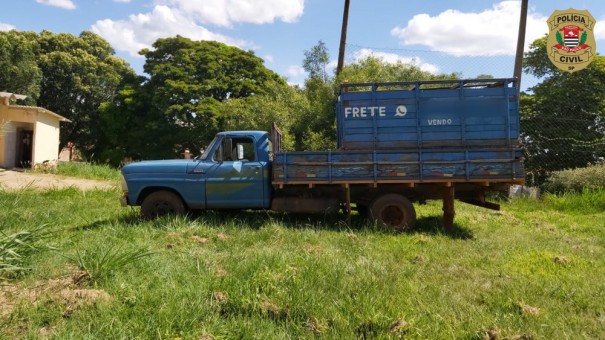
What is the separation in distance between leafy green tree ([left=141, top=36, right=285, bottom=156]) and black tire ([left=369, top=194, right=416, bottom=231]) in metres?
18.3

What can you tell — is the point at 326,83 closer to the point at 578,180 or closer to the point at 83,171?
the point at 578,180

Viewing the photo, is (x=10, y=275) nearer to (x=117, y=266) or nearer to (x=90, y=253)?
(x=90, y=253)

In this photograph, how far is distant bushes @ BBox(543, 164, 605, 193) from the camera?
1259cm

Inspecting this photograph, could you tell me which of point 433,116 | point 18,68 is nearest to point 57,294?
point 433,116

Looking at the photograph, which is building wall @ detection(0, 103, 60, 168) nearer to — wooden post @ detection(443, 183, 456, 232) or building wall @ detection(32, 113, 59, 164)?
building wall @ detection(32, 113, 59, 164)

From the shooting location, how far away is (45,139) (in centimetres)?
2212

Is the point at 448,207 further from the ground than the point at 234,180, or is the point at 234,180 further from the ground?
the point at 234,180

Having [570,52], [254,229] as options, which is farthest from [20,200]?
[570,52]

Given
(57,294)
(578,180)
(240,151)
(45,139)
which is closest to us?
(57,294)

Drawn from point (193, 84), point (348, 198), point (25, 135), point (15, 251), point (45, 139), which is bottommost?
point (15, 251)

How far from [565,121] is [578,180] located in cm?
321

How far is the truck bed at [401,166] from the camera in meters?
7.71

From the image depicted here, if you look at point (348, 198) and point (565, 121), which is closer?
point (348, 198)

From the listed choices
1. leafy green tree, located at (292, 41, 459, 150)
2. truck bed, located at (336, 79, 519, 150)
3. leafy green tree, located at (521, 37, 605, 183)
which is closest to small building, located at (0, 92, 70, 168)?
leafy green tree, located at (292, 41, 459, 150)
